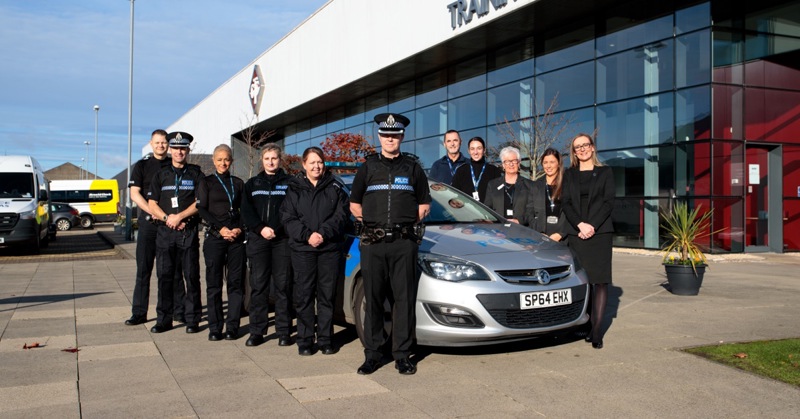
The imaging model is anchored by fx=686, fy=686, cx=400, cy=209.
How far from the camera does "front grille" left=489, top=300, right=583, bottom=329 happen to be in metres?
5.15

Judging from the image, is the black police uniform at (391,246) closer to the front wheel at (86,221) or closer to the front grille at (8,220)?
the front grille at (8,220)

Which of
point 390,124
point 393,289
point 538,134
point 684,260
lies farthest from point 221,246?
point 538,134

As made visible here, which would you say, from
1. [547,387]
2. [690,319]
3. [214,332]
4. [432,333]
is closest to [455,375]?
[432,333]

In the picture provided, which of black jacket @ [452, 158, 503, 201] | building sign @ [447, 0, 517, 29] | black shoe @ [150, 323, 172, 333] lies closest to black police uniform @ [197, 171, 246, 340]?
black shoe @ [150, 323, 172, 333]

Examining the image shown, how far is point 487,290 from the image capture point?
510 cm

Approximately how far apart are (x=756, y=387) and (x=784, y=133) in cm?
1492

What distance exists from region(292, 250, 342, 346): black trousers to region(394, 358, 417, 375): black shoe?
906 millimetres

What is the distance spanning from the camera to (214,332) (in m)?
6.40

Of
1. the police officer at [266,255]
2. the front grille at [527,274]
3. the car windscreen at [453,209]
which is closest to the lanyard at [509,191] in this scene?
the car windscreen at [453,209]

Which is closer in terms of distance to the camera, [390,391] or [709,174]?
[390,391]

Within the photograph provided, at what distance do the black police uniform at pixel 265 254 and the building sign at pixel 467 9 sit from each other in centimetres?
1398

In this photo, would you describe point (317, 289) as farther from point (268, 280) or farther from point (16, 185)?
point (16, 185)

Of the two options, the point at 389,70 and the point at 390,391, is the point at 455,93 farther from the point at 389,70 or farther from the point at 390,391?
the point at 390,391

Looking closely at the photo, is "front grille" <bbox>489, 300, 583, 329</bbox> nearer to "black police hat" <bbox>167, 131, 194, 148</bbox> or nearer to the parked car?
"black police hat" <bbox>167, 131, 194, 148</bbox>
